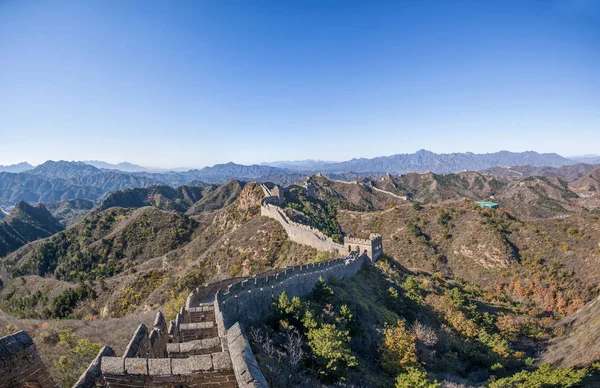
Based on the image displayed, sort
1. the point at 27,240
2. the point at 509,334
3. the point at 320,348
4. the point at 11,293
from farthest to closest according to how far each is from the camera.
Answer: the point at 27,240, the point at 11,293, the point at 509,334, the point at 320,348

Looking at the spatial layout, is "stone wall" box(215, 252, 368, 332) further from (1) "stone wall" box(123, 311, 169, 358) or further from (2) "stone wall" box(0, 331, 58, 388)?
(2) "stone wall" box(0, 331, 58, 388)

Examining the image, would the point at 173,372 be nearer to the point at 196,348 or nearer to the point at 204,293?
the point at 196,348

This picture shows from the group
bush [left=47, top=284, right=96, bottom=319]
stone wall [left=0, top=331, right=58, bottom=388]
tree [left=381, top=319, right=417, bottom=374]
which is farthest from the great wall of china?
bush [left=47, top=284, right=96, bottom=319]

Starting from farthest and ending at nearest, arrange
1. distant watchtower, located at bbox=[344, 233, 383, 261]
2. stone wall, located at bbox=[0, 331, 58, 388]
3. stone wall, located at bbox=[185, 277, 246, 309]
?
distant watchtower, located at bbox=[344, 233, 383, 261]
stone wall, located at bbox=[185, 277, 246, 309]
stone wall, located at bbox=[0, 331, 58, 388]

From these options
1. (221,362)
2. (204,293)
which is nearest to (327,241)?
(204,293)

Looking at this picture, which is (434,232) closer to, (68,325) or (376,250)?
(376,250)

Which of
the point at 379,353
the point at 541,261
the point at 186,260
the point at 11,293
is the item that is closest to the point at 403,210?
the point at 541,261

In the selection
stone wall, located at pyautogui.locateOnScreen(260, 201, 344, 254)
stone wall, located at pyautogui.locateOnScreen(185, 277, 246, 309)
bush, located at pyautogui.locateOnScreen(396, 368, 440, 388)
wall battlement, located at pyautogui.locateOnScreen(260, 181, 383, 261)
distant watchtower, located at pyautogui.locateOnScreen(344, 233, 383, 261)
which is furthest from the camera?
distant watchtower, located at pyautogui.locateOnScreen(344, 233, 383, 261)

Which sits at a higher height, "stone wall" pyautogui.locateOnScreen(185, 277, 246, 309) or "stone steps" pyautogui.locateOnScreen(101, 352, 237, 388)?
"stone steps" pyautogui.locateOnScreen(101, 352, 237, 388)
